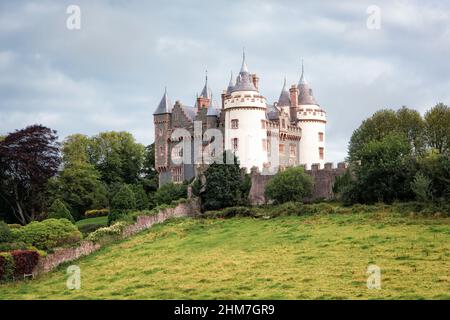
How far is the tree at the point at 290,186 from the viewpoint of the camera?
51531 mm

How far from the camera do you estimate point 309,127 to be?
219ft

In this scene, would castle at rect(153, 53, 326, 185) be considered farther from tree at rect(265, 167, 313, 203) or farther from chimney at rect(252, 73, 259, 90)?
tree at rect(265, 167, 313, 203)

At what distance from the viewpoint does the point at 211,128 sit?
63.8 meters

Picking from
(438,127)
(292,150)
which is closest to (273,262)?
(438,127)

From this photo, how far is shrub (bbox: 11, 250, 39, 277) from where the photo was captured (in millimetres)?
37812

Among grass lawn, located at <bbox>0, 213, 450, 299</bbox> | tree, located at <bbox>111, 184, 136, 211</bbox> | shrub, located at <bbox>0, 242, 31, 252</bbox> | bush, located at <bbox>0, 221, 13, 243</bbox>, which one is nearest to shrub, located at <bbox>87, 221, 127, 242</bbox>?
grass lawn, located at <bbox>0, 213, 450, 299</bbox>

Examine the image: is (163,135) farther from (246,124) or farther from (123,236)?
(123,236)

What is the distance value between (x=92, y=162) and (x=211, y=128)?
20.4 m

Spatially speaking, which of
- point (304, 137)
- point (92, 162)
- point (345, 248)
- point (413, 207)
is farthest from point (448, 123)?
point (92, 162)

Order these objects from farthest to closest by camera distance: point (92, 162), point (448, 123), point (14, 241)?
point (92, 162), point (448, 123), point (14, 241)

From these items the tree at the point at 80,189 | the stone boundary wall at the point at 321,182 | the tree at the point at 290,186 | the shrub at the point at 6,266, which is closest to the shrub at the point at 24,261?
the shrub at the point at 6,266

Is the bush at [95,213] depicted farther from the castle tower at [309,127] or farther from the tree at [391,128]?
the tree at [391,128]
